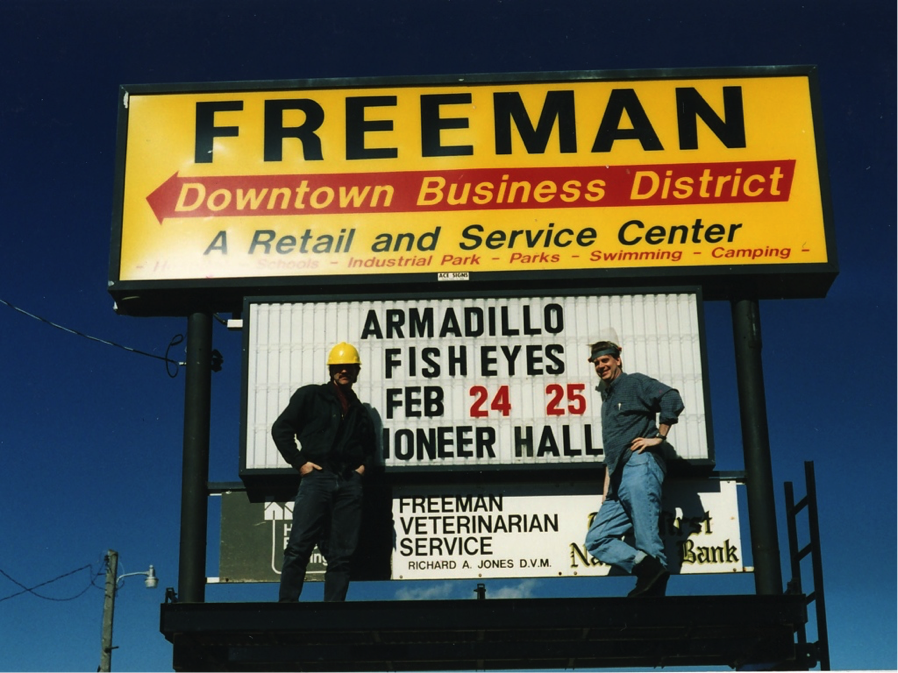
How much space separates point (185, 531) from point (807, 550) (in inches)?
231

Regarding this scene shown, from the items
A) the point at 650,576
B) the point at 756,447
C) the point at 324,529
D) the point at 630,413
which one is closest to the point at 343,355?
the point at 324,529

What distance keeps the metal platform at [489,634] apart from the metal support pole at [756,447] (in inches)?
27.0

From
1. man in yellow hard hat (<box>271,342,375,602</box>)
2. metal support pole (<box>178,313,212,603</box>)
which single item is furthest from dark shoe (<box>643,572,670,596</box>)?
metal support pole (<box>178,313,212,603</box>)

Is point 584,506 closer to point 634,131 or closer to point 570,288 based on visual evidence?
point 570,288

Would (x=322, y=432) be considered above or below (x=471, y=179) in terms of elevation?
below

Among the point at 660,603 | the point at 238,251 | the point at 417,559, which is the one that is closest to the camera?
the point at 660,603

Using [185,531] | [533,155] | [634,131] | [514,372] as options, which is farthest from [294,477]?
[634,131]

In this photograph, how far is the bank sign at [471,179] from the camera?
11.6m

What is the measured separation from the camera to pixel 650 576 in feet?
33.3

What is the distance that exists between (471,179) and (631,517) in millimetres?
3709

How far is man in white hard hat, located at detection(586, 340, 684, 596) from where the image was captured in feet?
33.5

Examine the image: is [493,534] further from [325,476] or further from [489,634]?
[325,476]

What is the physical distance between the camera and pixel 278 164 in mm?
11984

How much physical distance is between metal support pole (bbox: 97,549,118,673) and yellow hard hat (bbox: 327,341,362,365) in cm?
1889
